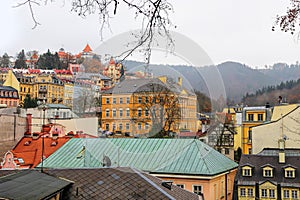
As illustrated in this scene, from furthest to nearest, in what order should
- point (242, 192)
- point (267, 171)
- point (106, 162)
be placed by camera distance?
point (267, 171), point (242, 192), point (106, 162)

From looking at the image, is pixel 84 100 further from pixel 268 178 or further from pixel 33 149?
pixel 268 178

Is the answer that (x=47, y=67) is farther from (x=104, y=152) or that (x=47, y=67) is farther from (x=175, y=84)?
(x=175, y=84)

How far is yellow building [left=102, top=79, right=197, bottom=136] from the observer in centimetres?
641

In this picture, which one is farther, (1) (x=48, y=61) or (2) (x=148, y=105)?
(1) (x=48, y=61)

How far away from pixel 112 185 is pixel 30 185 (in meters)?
1.71

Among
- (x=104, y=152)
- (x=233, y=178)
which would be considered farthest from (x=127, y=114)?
(x=233, y=178)

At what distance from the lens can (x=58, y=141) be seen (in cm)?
1972

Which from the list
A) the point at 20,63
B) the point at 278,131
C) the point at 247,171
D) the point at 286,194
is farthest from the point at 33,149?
the point at 20,63

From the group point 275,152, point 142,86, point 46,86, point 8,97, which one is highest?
point 46,86

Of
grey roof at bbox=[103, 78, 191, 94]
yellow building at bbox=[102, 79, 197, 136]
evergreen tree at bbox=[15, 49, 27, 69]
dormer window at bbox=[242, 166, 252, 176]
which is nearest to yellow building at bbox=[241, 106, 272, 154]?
dormer window at bbox=[242, 166, 252, 176]

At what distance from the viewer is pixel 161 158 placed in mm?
15703

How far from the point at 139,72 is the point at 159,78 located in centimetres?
40

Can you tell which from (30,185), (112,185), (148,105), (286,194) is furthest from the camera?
(286,194)

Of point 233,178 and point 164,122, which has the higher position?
point 164,122
